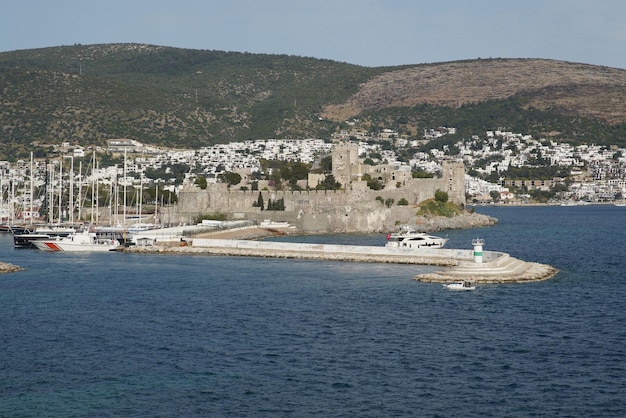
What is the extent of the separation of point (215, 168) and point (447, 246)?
215 ft

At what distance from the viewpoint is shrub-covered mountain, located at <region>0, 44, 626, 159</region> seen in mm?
133125

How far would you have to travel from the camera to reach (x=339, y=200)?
6512 cm

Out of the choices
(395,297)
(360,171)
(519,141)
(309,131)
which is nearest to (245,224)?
(360,171)

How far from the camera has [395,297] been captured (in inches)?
1299

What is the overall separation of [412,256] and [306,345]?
62.5 ft

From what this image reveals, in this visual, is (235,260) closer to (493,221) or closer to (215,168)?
(493,221)

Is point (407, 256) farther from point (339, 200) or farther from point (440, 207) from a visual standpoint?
point (440, 207)

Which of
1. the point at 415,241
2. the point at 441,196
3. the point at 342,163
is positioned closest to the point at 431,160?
the point at 441,196

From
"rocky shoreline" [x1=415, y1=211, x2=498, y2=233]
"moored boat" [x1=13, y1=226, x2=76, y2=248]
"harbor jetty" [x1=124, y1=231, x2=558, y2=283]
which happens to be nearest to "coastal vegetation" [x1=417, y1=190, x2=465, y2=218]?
"rocky shoreline" [x1=415, y1=211, x2=498, y2=233]

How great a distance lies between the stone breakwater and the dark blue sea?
1.24 metres

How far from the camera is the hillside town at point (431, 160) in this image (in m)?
111

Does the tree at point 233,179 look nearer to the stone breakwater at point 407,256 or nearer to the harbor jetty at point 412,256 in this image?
the harbor jetty at point 412,256

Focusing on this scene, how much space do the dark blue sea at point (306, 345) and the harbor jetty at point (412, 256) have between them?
123 cm

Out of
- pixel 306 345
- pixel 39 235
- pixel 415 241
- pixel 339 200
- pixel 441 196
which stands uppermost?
pixel 441 196
